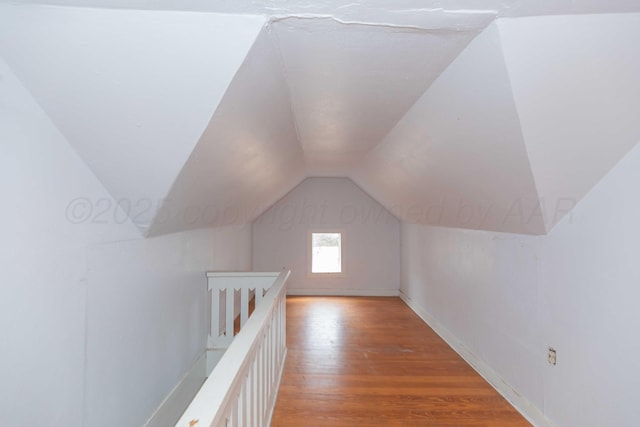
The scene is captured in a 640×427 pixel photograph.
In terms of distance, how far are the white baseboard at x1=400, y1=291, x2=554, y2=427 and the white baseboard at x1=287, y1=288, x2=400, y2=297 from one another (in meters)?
1.86

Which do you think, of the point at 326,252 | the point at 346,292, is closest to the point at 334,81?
the point at 326,252

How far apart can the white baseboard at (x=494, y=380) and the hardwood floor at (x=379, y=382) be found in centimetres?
5

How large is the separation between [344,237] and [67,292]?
5.21 meters

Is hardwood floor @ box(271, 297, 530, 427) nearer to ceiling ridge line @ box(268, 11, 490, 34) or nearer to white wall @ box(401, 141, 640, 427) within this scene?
white wall @ box(401, 141, 640, 427)

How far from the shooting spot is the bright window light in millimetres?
6555

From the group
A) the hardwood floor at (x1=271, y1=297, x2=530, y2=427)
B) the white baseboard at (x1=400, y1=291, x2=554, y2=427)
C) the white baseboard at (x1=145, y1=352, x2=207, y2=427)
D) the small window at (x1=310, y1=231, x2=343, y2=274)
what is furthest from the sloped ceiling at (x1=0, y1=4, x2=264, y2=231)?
the small window at (x1=310, y1=231, x2=343, y2=274)

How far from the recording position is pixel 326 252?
659 centimetres

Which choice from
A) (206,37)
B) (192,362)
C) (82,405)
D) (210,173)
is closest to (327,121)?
(210,173)

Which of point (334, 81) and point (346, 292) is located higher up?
point (334, 81)

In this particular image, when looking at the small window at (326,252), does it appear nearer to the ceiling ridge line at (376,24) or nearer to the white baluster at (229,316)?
the white baluster at (229,316)

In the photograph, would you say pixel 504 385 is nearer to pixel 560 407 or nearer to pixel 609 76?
pixel 560 407

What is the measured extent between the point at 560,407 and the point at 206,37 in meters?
2.68

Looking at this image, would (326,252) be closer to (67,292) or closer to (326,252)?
(326,252)

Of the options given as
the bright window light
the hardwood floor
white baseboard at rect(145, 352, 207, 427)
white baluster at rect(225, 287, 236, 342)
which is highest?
the bright window light
